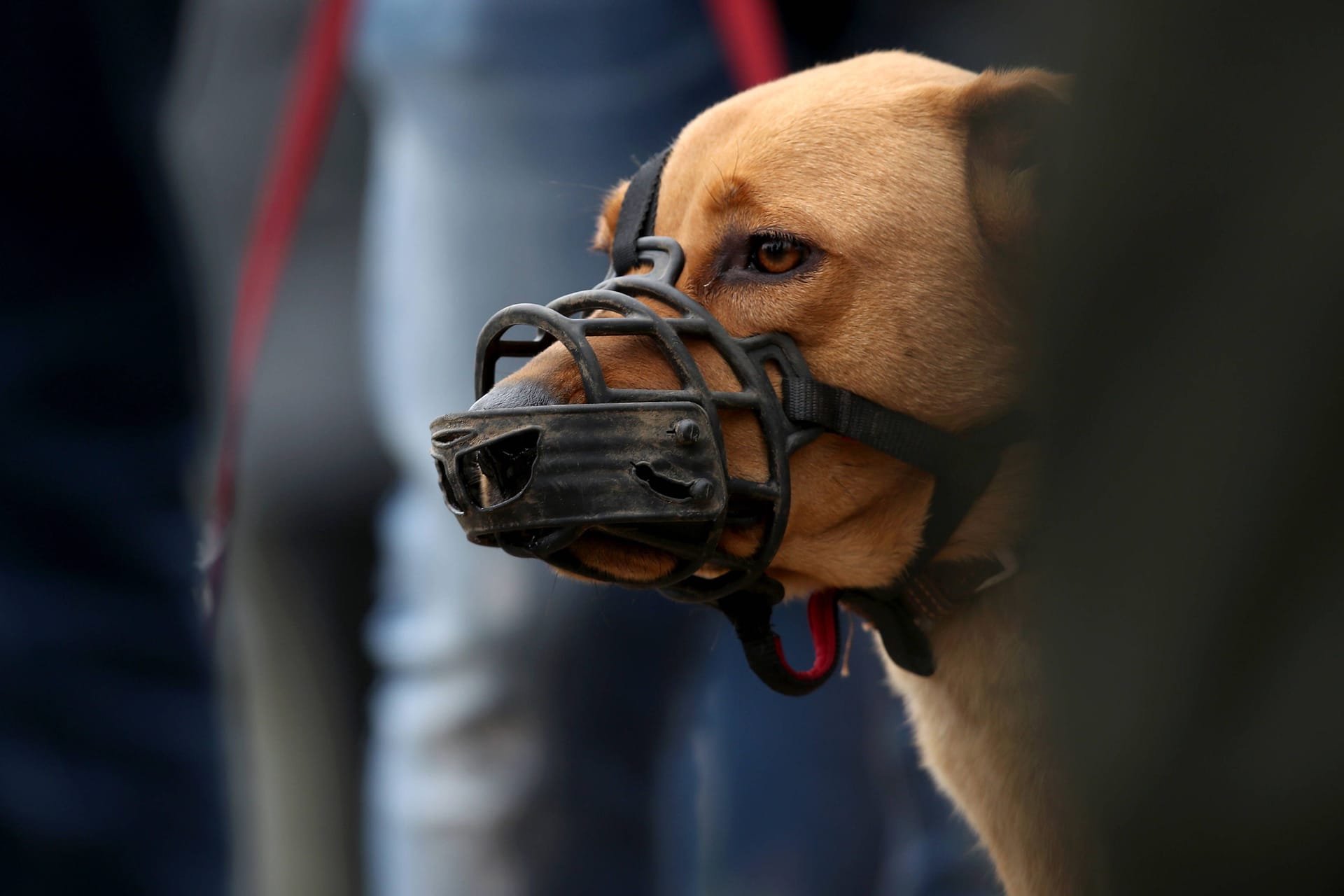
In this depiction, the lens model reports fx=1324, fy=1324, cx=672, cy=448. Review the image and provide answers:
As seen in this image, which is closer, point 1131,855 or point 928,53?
point 1131,855

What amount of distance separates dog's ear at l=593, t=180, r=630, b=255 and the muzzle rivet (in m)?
0.63

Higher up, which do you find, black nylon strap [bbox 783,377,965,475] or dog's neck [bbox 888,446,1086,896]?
black nylon strap [bbox 783,377,965,475]

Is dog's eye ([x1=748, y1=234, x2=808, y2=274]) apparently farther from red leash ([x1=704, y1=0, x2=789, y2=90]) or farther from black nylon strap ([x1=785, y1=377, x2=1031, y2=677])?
red leash ([x1=704, y1=0, x2=789, y2=90])

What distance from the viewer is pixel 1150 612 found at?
2.82 ft

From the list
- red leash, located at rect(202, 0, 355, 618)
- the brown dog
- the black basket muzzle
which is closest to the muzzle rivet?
the black basket muzzle

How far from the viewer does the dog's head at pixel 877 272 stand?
5.69 feet

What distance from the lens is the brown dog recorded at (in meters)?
1.74

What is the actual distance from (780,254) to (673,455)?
38cm

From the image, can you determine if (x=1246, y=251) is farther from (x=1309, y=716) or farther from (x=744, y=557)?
(x=744, y=557)

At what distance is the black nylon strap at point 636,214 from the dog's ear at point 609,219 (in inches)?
3.4

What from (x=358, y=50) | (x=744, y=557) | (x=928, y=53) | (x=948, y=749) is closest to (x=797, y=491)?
(x=744, y=557)

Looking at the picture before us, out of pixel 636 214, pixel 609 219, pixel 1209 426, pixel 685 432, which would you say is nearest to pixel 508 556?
pixel 609 219

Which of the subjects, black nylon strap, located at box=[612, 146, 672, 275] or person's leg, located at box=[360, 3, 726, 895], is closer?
black nylon strap, located at box=[612, 146, 672, 275]

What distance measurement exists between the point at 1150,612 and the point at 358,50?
2488 millimetres
